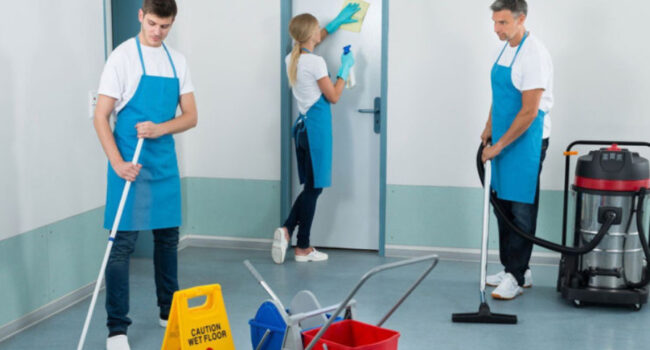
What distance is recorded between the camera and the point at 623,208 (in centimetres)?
341

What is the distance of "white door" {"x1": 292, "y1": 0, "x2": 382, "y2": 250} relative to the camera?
448 centimetres

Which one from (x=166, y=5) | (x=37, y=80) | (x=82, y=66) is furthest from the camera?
(x=82, y=66)

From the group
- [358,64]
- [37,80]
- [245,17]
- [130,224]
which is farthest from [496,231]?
[37,80]

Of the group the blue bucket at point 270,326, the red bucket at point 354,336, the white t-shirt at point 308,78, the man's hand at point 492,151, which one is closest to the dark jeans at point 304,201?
the white t-shirt at point 308,78

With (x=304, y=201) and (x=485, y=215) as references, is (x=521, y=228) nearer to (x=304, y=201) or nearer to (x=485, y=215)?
(x=485, y=215)

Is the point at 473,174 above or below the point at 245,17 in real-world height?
below

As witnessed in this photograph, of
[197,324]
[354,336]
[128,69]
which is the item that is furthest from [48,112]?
[354,336]

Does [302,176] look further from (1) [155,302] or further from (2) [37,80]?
(2) [37,80]

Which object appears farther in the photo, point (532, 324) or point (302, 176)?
point (302, 176)

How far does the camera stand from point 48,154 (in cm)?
332

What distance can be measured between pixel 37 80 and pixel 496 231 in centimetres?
271

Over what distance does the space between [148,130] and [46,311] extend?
3.80 feet

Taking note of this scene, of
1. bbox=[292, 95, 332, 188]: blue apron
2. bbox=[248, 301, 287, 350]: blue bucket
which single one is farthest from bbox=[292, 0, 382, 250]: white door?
bbox=[248, 301, 287, 350]: blue bucket

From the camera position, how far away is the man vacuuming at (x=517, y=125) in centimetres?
332
